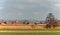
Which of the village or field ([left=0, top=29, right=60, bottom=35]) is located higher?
the village

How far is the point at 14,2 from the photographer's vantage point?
2.74 meters

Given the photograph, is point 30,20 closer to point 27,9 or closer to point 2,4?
point 27,9

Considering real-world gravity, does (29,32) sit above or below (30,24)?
below

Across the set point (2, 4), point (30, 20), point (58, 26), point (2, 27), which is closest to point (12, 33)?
point (2, 27)

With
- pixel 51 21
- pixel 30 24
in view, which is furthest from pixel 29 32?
pixel 51 21

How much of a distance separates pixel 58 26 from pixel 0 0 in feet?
4.00

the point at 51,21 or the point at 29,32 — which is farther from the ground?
the point at 51,21

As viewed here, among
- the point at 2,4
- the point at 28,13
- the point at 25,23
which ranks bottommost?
the point at 25,23

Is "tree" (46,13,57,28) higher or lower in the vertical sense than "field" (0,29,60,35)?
higher

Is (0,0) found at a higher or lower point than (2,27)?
higher

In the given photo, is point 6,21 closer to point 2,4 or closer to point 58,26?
point 2,4

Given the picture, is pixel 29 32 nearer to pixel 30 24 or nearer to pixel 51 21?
pixel 30 24

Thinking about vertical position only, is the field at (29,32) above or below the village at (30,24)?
below

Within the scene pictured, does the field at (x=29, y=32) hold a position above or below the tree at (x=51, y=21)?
below
